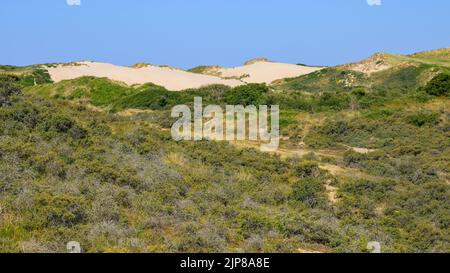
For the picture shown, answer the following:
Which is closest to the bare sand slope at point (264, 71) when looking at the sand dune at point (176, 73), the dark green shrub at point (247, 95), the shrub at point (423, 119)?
the sand dune at point (176, 73)

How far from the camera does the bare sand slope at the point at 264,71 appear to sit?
77262 mm

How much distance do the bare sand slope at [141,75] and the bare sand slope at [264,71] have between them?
1025 centimetres

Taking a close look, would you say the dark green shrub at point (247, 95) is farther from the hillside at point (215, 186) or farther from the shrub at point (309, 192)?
the shrub at point (309, 192)

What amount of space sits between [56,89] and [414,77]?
1459 inches

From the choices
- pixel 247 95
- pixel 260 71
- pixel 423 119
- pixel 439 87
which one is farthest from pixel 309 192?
pixel 260 71

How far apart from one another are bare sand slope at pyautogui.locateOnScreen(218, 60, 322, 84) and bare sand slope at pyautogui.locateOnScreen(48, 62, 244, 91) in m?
10.3

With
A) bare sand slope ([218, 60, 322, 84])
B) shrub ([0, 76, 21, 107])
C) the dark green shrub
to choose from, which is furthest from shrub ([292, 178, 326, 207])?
bare sand slope ([218, 60, 322, 84])

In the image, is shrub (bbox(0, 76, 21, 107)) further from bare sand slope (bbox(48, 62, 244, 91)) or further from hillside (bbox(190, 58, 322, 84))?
hillside (bbox(190, 58, 322, 84))

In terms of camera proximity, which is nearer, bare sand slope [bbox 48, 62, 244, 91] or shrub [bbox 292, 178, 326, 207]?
shrub [bbox 292, 178, 326, 207]

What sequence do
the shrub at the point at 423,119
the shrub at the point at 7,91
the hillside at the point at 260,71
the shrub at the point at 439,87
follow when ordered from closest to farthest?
the shrub at the point at 7,91 < the shrub at the point at 423,119 < the shrub at the point at 439,87 < the hillside at the point at 260,71

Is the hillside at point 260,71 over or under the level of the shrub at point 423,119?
over

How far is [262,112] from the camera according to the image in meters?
38.9

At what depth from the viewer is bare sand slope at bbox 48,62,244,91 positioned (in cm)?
6034
